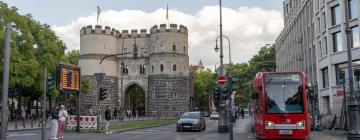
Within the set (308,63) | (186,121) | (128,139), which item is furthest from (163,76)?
(128,139)

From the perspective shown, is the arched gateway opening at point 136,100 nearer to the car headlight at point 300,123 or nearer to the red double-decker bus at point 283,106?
the red double-decker bus at point 283,106

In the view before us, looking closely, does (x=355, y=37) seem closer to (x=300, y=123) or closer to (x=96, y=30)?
(x=300, y=123)

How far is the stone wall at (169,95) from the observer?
257 ft

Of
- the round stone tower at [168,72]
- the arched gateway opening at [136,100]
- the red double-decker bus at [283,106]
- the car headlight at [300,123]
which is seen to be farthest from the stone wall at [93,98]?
the car headlight at [300,123]

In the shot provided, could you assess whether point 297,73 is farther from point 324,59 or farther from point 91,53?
point 91,53

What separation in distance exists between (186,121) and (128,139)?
8.22 meters

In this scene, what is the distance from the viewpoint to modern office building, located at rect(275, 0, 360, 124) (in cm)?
3891

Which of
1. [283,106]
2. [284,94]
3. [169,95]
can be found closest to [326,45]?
[284,94]

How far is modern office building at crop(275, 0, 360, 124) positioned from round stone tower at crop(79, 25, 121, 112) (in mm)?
35696

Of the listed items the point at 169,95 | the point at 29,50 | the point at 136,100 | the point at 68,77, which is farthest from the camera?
the point at 136,100

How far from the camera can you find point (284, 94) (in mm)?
20125

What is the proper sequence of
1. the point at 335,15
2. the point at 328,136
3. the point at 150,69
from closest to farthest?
the point at 328,136
the point at 335,15
the point at 150,69

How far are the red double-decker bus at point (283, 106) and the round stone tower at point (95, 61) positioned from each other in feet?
200

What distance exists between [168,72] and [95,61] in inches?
511
